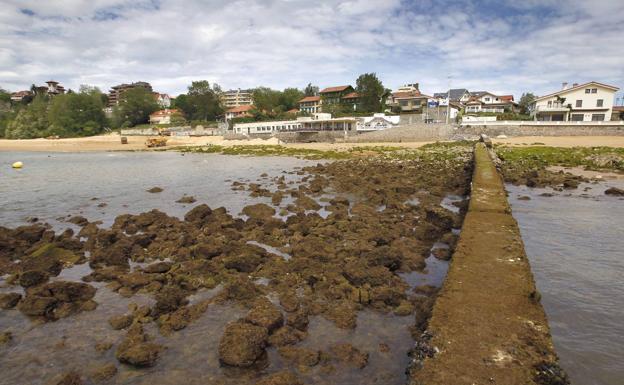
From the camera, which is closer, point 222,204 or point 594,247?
point 594,247

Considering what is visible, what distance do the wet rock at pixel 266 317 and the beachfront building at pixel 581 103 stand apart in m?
87.8

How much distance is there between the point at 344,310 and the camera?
23.4ft

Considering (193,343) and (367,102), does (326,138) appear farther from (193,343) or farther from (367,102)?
(193,343)

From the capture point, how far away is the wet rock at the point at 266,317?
6579mm

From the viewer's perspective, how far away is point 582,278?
800 centimetres

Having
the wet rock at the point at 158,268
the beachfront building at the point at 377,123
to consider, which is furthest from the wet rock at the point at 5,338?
the beachfront building at the point at 377,123

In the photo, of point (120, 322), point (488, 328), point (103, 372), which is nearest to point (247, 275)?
point (120, 322)

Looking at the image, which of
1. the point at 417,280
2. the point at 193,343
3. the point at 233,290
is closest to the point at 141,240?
the point at 233,290

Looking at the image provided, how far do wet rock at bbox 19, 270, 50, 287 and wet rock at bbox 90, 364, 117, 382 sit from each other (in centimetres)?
511

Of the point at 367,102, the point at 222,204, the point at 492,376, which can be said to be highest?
the point at 367,102

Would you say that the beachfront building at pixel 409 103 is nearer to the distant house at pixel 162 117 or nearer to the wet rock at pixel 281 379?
the distant house at pixel 162 117

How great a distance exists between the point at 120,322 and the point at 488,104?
390ft

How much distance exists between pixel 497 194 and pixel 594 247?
3164 millimetres

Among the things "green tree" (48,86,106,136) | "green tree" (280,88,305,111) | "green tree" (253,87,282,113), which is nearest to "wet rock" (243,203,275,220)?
"green tree" (253,87,282,113)
